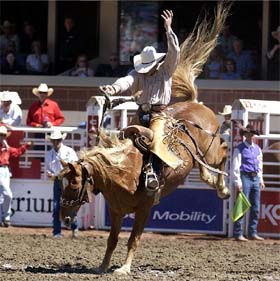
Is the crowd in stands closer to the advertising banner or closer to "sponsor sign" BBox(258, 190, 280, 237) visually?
the advertising banner

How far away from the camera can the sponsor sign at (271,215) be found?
12883mm

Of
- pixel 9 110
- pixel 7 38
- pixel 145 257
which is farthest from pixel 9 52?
pixel 145 257

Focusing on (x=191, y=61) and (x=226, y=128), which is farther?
(x=226, y=128)

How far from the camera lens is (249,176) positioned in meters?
12.6

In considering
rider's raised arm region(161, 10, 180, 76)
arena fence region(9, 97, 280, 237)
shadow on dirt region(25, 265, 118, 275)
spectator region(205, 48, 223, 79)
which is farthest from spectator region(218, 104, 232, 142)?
shadow on dirt region(25, 265, 118, 275)

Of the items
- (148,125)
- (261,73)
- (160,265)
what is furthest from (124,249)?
(261,73)

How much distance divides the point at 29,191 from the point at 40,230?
0.62 m

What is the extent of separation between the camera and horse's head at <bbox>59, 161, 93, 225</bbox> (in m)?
8.57

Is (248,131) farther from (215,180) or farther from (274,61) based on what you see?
(274,61)

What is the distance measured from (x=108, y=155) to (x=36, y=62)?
8661 mm

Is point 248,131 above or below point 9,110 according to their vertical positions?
below

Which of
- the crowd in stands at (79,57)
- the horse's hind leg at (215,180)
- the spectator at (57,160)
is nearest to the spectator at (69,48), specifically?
the crowd in stands at (79,57)

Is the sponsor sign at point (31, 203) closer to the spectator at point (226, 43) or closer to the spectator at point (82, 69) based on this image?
the spectator at point (82, 69)

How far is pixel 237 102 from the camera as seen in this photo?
12664 millimetres
